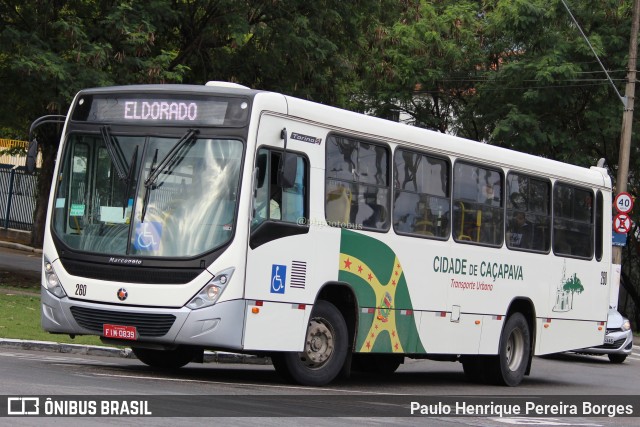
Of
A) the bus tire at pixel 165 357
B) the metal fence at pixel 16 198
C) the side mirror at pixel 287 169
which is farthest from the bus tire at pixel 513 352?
the metal fence at pixel 16 198

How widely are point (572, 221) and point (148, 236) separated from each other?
8.65m

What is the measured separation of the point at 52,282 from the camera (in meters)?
13.3

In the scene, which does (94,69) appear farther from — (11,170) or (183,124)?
(11,170)

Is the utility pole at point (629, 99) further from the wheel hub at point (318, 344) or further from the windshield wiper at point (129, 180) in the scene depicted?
the windshield wiper at point (129, 180)

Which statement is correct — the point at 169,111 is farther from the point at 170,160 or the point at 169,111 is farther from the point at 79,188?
the point at 79,188

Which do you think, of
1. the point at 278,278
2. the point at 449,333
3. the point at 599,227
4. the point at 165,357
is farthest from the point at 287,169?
the point at 599,227

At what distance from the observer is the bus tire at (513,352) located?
17.5m

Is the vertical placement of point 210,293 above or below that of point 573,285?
below

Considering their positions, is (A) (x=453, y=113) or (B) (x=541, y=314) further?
(A) (x=453, y=113)

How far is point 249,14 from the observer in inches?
1038

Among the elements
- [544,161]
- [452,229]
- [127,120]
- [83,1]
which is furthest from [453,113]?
[127,120]

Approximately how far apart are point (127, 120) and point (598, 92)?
82.7ft

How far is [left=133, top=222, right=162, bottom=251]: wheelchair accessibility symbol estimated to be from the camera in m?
12.8

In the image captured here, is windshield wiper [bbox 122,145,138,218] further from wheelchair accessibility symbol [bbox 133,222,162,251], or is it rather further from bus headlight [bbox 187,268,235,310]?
bus headlight [bbox 187,268,235,310]
